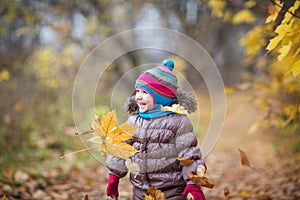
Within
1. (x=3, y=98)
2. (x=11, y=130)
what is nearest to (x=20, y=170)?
→ (x=11, y=130)

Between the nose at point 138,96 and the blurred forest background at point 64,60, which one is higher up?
→ the blurred forest background at point 64,60

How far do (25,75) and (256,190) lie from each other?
5.62 meters

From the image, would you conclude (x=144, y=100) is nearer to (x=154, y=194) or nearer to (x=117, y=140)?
(x=117, y=140)

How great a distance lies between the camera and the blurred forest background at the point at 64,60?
211 inches

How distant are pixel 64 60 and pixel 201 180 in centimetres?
694

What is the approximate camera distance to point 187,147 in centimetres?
238

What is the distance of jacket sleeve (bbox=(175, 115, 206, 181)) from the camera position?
2334mm

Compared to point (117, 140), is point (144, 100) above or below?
above

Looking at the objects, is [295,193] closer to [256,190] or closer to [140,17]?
[256,190]

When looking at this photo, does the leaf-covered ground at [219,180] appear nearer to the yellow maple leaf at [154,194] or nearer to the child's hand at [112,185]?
the yellow maple leaf at [154,194]

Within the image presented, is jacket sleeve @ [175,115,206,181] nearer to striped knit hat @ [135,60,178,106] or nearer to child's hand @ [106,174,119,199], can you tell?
striped knit hat @ [135,60,178,106]

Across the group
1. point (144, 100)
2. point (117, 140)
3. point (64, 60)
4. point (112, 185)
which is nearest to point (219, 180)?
point (112, 185)

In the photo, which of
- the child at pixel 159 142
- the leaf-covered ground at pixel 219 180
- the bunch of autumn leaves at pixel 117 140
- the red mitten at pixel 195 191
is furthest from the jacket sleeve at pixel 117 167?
the leaf-covered ground at pixel 219 180

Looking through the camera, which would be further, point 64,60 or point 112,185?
point 64,60
